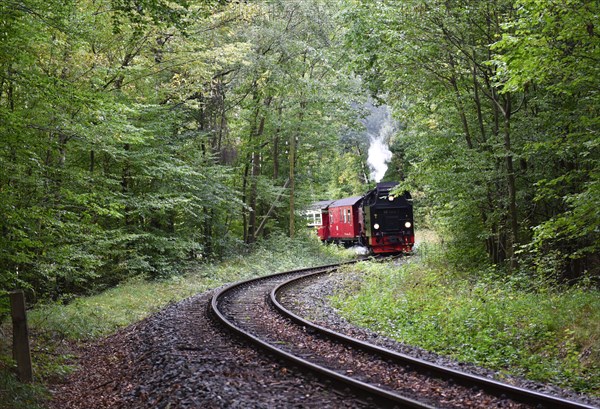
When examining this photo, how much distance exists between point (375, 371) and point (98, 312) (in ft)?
26.7

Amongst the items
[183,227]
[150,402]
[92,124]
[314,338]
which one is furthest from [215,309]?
[183,227]

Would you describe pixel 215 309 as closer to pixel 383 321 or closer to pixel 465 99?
pixel 383 321

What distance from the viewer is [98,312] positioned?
1252cm

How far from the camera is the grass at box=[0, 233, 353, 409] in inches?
278

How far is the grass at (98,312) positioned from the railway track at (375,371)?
9.16 ft

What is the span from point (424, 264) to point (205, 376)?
12.6 m

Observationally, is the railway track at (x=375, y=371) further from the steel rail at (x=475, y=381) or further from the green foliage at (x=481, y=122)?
the green foliage at (x=481, y=122)

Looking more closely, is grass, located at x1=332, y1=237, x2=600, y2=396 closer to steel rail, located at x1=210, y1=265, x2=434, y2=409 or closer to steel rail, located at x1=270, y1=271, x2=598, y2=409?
steel rail, located at x1=270, y1=271, x2=598, y2=409

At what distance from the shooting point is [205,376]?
6.60 meters

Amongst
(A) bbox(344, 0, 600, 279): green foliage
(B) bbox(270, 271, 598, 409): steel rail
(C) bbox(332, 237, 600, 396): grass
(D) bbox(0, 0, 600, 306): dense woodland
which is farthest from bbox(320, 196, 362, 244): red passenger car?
(B) bbox(270, 271, 598, 409): steel rail

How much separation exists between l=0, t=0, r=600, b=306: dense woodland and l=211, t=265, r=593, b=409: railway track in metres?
3.67

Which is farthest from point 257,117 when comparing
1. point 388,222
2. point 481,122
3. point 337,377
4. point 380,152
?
point 380,152

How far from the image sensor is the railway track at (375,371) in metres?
5.44

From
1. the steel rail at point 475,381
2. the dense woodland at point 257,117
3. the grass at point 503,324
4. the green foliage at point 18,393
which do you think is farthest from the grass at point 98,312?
A: the grass at point 503,324
